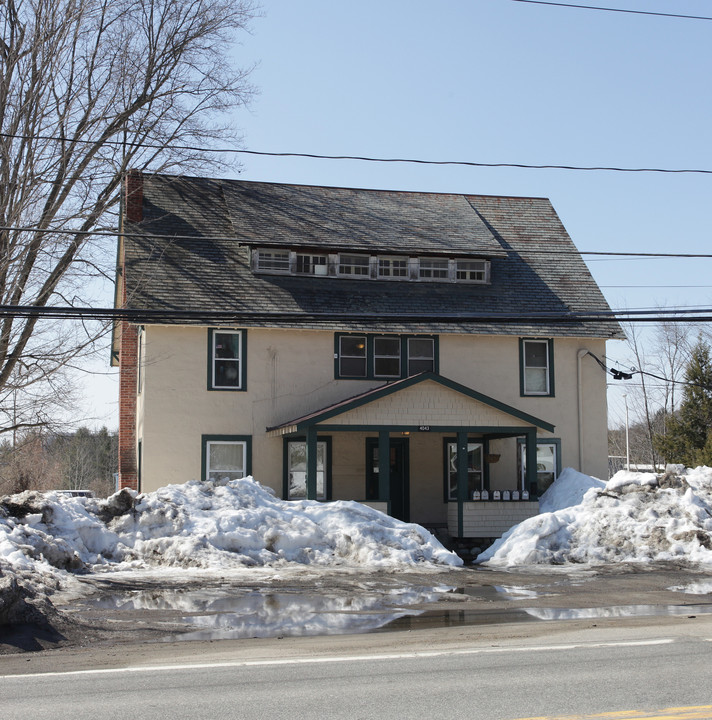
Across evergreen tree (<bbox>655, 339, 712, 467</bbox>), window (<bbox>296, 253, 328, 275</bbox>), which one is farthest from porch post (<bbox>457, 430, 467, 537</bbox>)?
evergreen tree (<bbox>655, 339, 712, 467</bbox>)

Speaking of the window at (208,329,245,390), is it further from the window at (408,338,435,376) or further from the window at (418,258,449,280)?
the window at (418,258,449,280)

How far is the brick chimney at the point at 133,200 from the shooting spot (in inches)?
1084

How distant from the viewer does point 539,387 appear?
2677 cm

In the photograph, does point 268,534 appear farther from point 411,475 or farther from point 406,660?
point 406,660

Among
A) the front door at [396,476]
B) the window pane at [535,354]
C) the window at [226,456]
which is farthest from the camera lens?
the window pane at [535,354]

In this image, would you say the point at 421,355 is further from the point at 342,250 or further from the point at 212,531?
the point at 212,531

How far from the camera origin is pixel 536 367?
2684 centimetres

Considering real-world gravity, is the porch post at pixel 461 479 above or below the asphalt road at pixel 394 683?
above

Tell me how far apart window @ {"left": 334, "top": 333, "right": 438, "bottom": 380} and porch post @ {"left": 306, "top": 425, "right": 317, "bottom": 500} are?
3183 mm

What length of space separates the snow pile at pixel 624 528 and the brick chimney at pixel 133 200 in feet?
47.5

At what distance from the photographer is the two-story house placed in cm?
2372

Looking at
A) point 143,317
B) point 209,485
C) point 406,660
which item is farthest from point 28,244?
point 406,660

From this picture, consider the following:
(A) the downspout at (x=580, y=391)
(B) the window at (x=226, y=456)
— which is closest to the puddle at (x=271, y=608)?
(B) the window at (x=226, y=456)

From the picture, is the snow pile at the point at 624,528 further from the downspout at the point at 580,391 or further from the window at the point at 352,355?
the window at the point at 352,355
